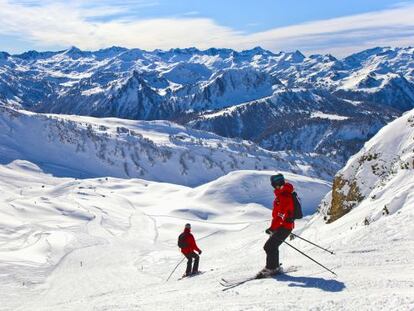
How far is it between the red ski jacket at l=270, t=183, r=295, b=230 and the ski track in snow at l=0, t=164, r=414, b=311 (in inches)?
59.9

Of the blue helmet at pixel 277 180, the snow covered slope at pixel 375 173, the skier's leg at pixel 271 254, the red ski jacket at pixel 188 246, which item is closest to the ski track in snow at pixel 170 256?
the skier's leg at pixel 271 254

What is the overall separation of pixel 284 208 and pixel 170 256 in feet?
77.5

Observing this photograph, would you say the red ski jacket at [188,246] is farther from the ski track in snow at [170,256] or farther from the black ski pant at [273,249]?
the black ski pant at [273,249]

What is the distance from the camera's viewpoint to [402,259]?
13930mm

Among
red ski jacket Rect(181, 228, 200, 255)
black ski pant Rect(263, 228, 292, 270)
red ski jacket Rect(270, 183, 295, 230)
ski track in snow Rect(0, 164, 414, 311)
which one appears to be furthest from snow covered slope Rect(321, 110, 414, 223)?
red ski jacket Rect(270, 183, 295, 230)

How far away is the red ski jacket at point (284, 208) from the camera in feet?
45.1

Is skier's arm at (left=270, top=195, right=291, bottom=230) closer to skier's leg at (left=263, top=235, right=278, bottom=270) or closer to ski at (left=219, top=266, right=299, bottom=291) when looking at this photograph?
skier's leg at (left=263, top=235, right=278, bottom=270)

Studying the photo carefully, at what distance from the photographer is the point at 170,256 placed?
1427 inches

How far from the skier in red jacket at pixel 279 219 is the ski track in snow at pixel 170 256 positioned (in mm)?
732

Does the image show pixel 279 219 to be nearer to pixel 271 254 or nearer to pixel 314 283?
pixel 271 254

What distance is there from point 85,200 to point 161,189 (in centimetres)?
1793

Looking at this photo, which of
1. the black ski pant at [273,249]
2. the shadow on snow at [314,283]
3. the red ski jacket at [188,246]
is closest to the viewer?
the shadow on snow at [314,283]

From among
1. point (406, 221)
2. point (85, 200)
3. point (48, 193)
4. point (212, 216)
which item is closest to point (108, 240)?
point (212, 216)

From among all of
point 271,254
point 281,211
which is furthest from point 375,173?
point 281,211
